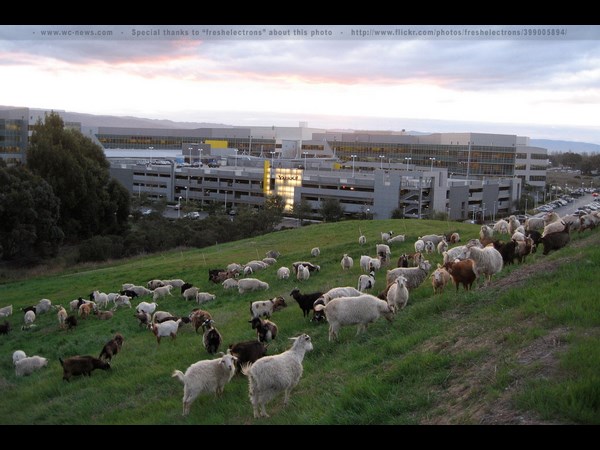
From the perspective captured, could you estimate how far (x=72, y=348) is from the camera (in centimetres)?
1051

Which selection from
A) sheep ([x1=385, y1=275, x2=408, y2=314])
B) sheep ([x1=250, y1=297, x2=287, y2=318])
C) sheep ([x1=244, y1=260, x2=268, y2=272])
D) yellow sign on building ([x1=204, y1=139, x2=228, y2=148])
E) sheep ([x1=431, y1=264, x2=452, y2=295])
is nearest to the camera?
sheep ([x1=385, y1=275, x2=408, y2=314])

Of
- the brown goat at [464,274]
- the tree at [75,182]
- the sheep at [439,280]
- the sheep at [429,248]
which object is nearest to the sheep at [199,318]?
the sheep at [439,280]

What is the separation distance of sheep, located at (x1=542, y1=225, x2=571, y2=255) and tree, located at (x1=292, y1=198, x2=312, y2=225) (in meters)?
32.9

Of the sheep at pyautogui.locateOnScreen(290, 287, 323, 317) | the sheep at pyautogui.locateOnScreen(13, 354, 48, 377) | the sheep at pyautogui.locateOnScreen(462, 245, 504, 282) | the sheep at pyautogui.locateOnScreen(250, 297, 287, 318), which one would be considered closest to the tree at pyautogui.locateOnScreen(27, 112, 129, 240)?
the sheep at pyautogui.locateOnScreen(13, 354, 48, 377)

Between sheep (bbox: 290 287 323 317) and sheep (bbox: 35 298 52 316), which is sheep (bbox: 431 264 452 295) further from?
sheep (bbox: 35 298 52 316)

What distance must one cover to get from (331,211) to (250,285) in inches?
1164

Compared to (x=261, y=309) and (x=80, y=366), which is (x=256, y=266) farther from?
(x=80, y=366)

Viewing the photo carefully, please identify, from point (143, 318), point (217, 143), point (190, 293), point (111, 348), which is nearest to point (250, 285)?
point (190, 293)

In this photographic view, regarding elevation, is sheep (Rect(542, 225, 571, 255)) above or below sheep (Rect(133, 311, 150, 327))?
→ above

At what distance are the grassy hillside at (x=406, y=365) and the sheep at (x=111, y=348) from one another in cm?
16

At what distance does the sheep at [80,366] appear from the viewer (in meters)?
8.39

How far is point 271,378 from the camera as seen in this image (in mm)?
5844

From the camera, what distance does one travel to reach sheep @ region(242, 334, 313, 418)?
575 cm
